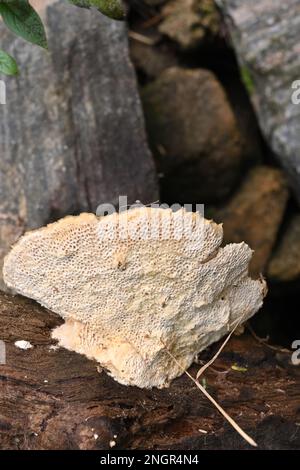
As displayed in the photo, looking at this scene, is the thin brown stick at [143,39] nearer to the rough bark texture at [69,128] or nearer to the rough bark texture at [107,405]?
the rough bark texture at [69,128]

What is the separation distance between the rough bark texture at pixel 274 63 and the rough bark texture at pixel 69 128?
755mm

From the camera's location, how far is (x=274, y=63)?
3.24 metres

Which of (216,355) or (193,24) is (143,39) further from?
(216,355)

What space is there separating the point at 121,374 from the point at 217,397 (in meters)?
0.37

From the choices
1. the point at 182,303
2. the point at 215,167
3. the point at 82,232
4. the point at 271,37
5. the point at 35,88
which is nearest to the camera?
the point at 82,232

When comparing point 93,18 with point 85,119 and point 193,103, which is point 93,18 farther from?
point 193,103

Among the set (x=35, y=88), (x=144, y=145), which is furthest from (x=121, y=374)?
(x=35, y=88)

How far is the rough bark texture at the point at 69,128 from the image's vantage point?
9.00 feet

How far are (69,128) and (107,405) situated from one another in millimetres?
1367

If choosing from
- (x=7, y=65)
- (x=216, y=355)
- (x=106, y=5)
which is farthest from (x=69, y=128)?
(x=216, y=355)

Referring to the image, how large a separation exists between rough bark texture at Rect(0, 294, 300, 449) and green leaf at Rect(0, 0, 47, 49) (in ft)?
3.19

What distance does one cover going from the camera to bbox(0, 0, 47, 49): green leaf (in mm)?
2037

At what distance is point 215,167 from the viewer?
11.5 feet

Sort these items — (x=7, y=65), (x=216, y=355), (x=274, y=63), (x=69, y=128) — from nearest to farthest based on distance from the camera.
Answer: (x=7, y=65) < (x=216, y=355) < (x=69, y=128) < (x=274, y=63)
